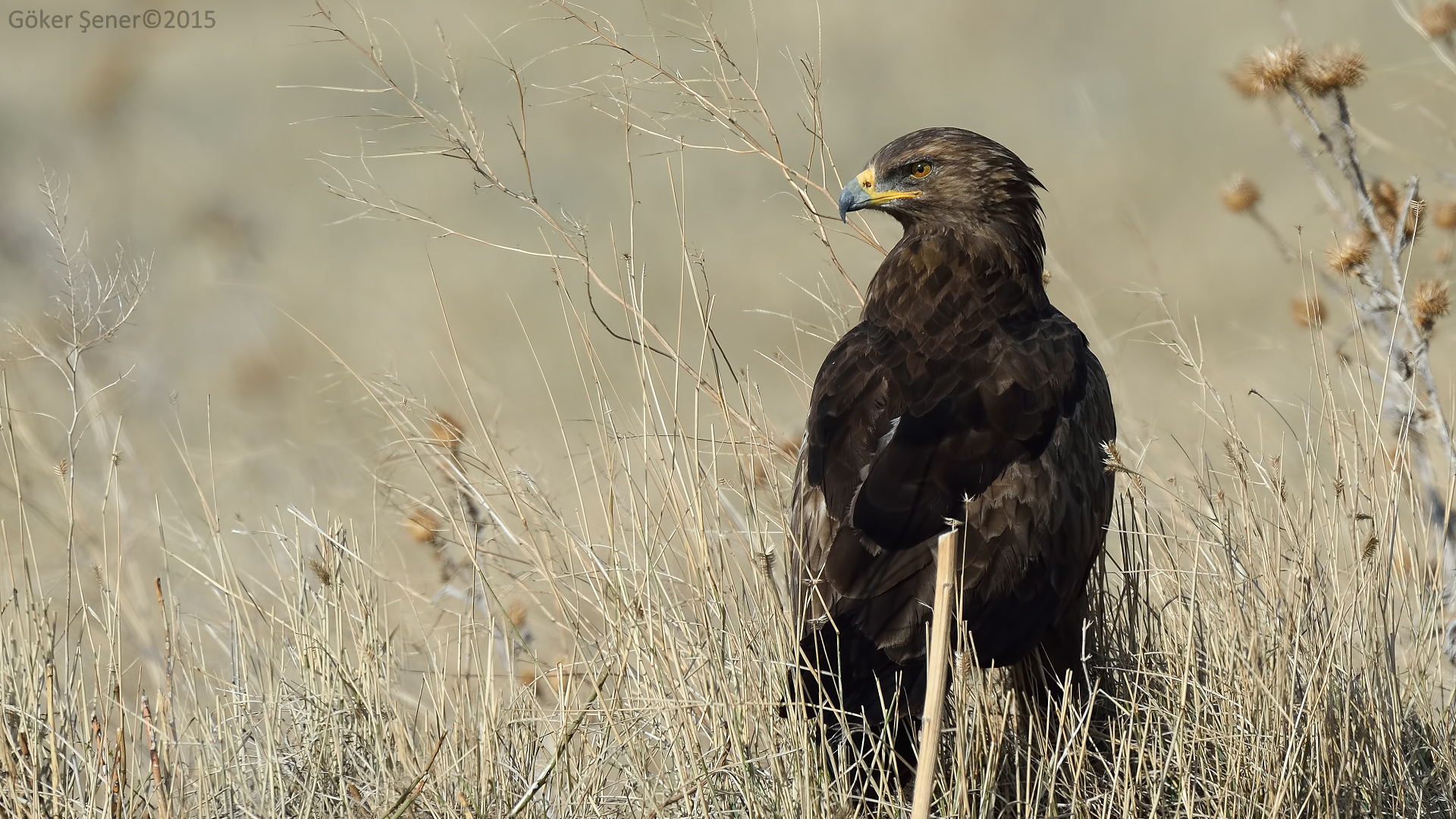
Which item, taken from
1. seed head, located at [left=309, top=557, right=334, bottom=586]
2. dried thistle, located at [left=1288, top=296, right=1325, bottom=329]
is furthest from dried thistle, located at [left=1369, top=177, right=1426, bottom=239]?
seed head, located at [left=309, top=557, right=334, bottom=586]

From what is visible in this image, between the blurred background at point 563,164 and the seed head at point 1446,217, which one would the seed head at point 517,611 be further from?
the blurred background at point 563,164

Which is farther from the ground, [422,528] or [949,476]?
[949,476]

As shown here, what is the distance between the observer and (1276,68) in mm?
3748

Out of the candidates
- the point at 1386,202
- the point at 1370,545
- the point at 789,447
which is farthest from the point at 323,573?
the point at 1386,202

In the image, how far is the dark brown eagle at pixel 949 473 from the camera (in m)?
2.97

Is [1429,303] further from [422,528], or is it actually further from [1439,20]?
[422,528]

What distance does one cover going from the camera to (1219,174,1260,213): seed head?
13.8ft

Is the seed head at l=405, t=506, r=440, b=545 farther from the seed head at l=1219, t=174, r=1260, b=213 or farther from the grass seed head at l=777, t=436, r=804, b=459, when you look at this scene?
the seed head at l=1219, t=174, r=1260, b=213

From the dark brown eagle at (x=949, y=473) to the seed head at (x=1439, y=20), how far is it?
131 centimetres

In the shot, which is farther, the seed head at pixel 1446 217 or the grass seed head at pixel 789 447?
the seed head at pixel 1446 217

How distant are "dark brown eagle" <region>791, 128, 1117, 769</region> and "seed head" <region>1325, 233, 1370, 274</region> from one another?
79cm

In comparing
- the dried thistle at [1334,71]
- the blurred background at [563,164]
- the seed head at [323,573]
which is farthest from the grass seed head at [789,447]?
the blurred background at [563,164]

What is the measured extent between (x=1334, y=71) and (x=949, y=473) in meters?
1.56

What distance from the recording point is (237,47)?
2584 cm
